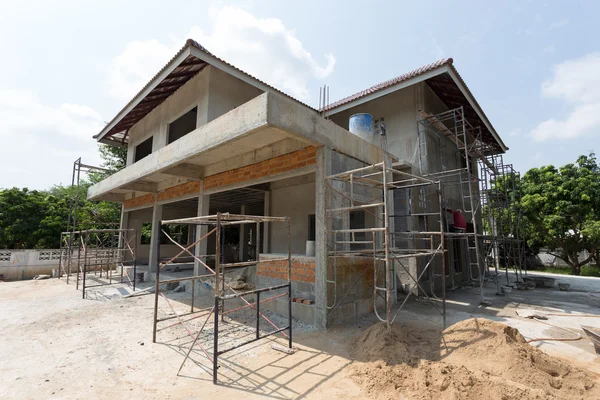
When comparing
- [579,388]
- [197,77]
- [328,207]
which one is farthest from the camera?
[197,77]

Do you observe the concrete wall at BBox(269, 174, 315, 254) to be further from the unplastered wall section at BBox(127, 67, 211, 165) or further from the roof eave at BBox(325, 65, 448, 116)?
the unplastered wall section at BBox(127, 67, 211, 165)

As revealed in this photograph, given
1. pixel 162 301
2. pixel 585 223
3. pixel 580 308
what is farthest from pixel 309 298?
pixel 585 223

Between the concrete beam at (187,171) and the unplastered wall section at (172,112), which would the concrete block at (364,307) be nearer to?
the concrete beam at (187,171)

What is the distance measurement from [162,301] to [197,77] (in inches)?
264

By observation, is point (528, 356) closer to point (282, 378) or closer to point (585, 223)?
point (282, 378)

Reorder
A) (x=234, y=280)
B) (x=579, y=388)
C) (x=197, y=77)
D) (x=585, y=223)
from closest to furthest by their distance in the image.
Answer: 1. (x=579, y=388)
2. (x=234, y=280)
3. (x=197, y=77)
4. (x=585, y=223)

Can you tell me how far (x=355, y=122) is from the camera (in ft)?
24.9

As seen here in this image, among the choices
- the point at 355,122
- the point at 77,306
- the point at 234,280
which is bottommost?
the point at 77,306

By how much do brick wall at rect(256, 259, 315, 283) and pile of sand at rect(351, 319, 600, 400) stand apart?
63.2 inches

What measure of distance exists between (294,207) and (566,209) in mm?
15400

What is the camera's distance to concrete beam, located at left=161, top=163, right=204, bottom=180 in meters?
8.30

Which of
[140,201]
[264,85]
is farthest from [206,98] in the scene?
[140,201]

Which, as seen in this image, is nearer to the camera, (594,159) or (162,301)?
(162,301)

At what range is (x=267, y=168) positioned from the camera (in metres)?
6.90
